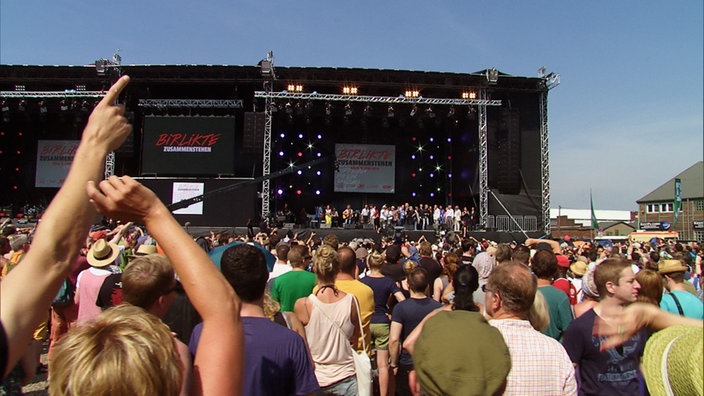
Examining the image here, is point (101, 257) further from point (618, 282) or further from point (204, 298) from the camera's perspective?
point (618, 282)

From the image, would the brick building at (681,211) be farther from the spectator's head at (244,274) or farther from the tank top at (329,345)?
the spectator's head at (244,274)

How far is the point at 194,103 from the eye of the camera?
19047 millimetres

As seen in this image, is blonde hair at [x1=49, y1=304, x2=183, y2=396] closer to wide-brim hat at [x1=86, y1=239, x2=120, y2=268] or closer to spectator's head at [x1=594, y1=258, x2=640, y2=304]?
spectator's head at [x1=594, y1=258, x2=640, y2=304]

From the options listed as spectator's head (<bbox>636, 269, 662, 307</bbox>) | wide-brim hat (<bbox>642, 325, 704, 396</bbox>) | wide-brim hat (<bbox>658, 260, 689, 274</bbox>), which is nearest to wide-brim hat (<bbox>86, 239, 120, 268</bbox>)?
wide-brim hat (<bbox>642, 325, 704, 396</bbox>)

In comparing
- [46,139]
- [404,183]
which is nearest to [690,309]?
[404,183]

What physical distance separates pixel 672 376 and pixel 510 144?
18.8m

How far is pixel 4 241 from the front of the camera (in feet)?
18.9

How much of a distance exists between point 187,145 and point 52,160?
781 centimetres

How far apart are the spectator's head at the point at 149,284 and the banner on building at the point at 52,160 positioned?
2278 centimetres

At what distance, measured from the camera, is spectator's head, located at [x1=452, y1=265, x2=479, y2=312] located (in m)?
2.45

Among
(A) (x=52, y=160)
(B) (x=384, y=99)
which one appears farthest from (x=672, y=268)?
(A) (x=52, y=160)

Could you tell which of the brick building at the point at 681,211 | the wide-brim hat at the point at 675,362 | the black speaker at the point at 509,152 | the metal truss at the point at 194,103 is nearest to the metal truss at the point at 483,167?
the black speaker at the point at 509,152

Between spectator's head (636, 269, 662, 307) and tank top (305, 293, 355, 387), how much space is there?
1.94 meters

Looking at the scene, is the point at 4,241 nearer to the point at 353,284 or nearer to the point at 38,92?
the point at 353,284
